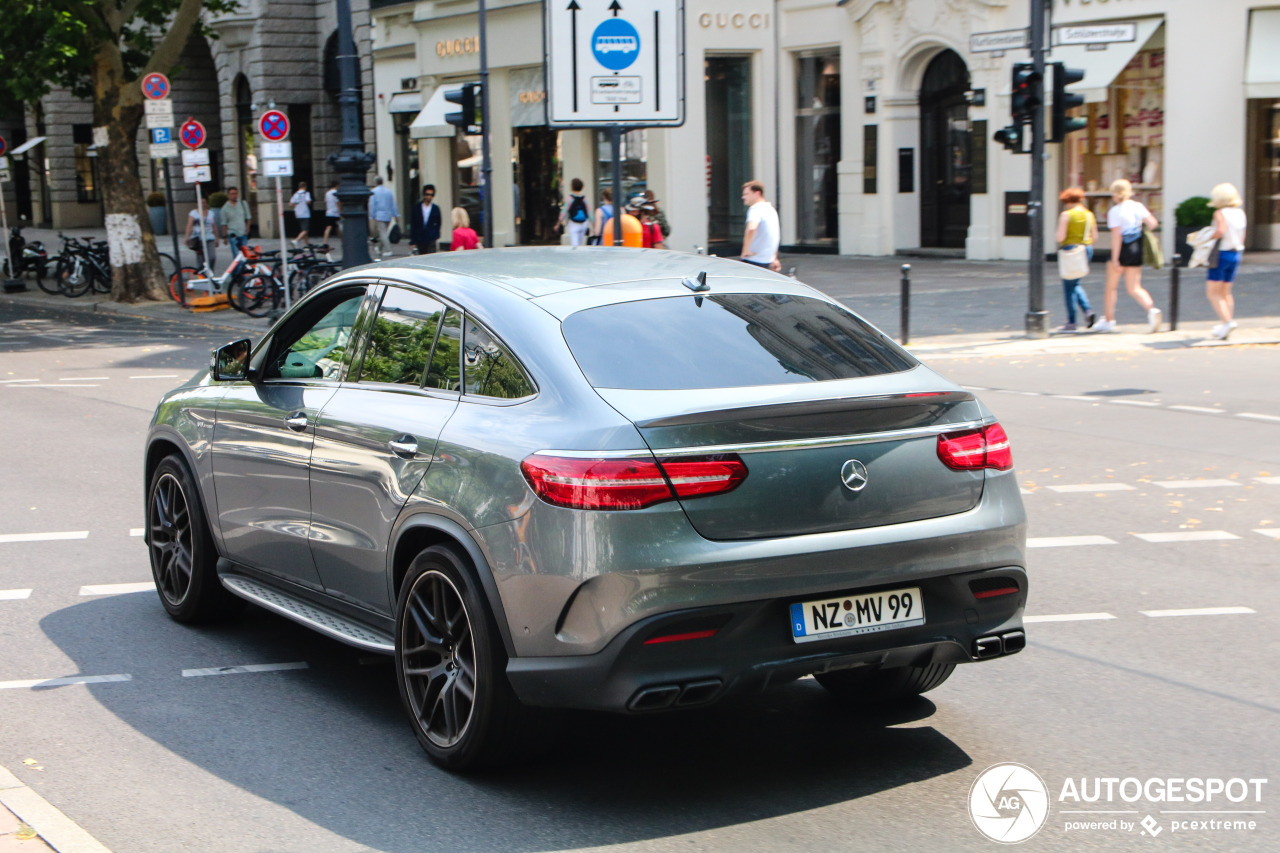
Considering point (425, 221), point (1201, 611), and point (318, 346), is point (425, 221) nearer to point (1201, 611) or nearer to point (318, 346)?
point (318, 346)

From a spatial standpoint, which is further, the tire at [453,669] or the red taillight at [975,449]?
the red taillight at [975,449]

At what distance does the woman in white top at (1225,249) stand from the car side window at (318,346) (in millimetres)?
13329

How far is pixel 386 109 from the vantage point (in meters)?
41.5

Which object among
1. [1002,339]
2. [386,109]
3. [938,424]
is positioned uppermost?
[386,109]

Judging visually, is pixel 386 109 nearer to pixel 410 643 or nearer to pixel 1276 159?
pixel 1276 159

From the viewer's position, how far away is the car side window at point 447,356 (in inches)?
199

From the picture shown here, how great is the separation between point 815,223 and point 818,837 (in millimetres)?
30357

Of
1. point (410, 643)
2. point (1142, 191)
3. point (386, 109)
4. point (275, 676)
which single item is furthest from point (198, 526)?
point (386, 109)

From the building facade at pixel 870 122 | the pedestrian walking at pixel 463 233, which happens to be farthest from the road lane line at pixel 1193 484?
the building facade at pixel 870 122

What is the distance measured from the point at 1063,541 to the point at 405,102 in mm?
33964

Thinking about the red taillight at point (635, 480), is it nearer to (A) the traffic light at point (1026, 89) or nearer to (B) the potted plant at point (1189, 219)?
(A) the traffic light at point (1026, 89)

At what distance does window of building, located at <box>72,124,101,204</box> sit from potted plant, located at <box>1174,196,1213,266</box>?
44.7 m

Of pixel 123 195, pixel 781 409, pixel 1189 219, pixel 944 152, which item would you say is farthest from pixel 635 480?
pixel 944 152

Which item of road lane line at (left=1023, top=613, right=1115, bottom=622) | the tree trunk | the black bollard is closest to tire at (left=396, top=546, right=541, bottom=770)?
road lane line at (left=1023, top=613, right=1115, bottom=622)
